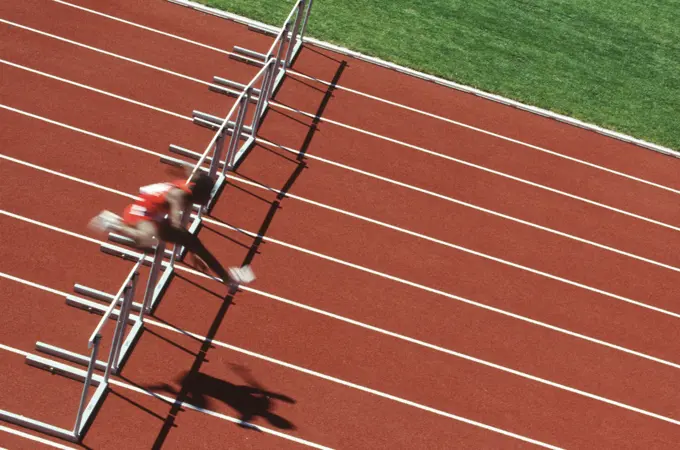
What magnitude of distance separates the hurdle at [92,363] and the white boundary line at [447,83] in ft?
17.1

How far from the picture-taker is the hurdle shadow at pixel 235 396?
6.88 meters

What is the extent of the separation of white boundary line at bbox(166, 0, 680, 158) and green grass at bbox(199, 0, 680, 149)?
12 centimetres

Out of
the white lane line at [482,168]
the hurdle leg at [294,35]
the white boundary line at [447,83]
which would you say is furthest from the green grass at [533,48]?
the white lane line at [482,168]

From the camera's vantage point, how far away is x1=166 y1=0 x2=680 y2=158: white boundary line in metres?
11.2

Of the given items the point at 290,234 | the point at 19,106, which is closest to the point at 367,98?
the point at 290,234

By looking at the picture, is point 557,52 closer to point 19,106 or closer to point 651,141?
point 651,141

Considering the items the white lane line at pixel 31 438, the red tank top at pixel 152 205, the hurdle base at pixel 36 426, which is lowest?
the white lane line at pixel 31 438

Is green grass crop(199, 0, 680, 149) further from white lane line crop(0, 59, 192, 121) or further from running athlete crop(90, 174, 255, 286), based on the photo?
running athlete crop(90, 174, 255, 286)

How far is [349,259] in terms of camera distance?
8477 millimetres

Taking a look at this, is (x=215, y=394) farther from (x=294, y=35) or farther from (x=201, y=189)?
(x=294, y=35)

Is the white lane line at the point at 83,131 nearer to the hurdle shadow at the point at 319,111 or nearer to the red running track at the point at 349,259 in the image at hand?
the red running track at the point at 349,259

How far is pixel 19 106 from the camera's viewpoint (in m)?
9.25

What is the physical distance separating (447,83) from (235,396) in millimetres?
5574

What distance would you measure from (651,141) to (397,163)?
3350mm
